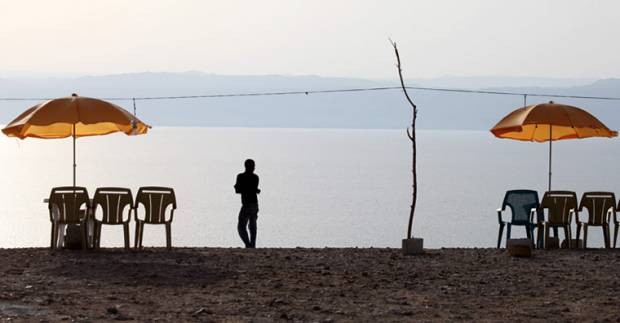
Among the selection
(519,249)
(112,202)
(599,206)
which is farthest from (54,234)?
(599,206)

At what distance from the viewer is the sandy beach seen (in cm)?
974

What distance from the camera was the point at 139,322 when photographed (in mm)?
9172

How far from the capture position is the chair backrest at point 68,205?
46.8ft

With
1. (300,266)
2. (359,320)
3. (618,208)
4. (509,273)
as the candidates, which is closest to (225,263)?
(300,266)

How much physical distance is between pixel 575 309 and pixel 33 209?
464 ft

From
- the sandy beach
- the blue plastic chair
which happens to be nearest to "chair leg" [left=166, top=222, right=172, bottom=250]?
the sandy beach

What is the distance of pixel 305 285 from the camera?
11414mm

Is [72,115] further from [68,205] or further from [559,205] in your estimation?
[559,205]

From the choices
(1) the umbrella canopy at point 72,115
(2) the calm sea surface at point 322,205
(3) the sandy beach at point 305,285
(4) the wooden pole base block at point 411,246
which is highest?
(1) the umbrella canopy at point 72,115

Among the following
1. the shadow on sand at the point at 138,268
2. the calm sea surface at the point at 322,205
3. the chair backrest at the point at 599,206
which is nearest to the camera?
the shadow on sand at the point at 138,268

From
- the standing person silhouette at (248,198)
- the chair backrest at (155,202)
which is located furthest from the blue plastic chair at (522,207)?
the chair backrest at (155,202)

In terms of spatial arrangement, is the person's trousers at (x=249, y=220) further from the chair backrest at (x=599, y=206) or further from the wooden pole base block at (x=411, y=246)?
the chair backrest at (x=599, y=206)

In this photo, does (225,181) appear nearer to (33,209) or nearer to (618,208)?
(33,209)

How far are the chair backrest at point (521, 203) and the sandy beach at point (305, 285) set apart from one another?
1.51m
